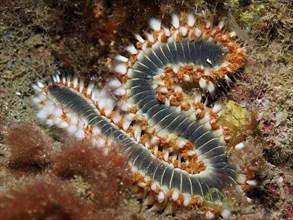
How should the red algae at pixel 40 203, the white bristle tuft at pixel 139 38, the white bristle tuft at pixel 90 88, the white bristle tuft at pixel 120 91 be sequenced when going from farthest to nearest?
the white bristle tuft at pixel 90 88 → the white bristle tuft at pixel 139 38 → the white bristle tuft at pixel 120 91 → the red algae at pixel 40 203

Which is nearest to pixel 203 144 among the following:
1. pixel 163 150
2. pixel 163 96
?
pixel 163 150

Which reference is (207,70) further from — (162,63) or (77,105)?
(77,105)

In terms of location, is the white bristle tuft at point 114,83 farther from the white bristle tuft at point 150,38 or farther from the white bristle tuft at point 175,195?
the white bristle tuft at point 175,195

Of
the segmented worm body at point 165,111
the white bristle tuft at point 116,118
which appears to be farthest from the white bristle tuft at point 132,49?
the white bristle tuft at point 116,118

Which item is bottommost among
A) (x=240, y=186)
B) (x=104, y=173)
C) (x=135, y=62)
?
(x=104, y=173)

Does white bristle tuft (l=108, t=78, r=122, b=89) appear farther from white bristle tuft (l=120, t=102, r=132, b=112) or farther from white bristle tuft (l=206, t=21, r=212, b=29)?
white bristle tuft (l=206, t=21, r=212, b=29)

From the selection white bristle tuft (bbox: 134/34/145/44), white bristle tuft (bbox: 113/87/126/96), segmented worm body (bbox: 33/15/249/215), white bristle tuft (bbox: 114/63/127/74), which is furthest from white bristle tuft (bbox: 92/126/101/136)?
white bristle tuft (bbox: 134/34/145/44)

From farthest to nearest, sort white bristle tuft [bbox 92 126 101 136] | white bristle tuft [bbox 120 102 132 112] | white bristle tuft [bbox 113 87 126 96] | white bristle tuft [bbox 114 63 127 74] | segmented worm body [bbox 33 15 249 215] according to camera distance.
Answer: white bristle tuft [bbox 114 63 127 74] < white bristle tuft [bbox 113 87 126 96] < white bristle tuft [bbox 120 102 132 112] < white bristle tuft [bbox 92 126 101 136] < segmented worm body [bbox 33 15 249 215]

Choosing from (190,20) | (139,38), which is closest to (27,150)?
(139,38)
